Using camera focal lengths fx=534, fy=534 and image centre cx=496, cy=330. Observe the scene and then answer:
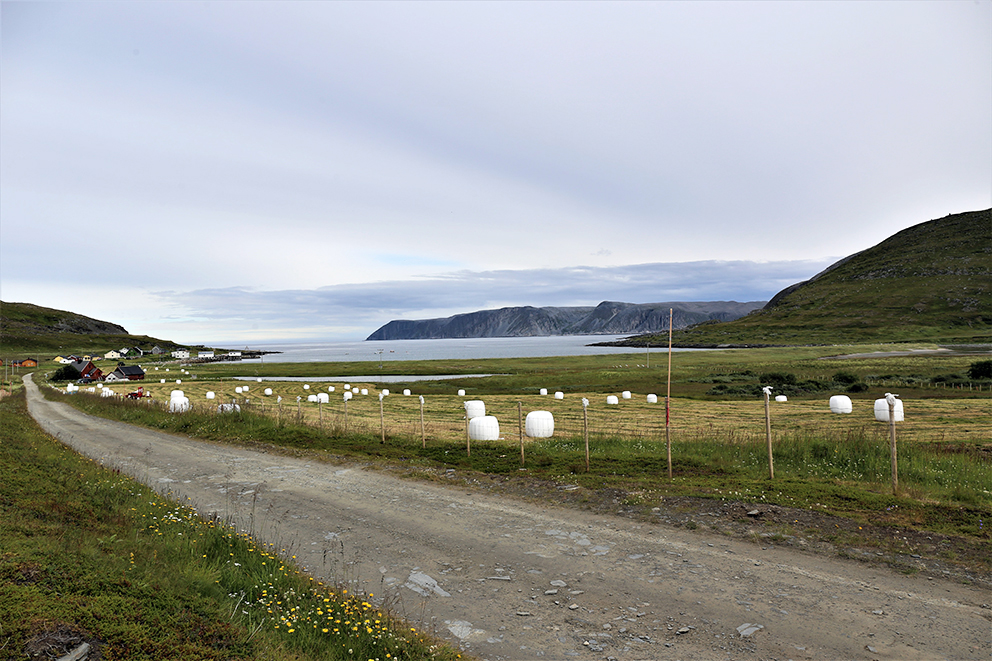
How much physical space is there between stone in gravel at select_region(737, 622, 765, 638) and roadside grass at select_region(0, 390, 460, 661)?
392 cm

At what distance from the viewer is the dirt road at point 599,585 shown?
7.11 m

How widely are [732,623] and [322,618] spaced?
5762mm

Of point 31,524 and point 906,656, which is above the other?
point 31,524

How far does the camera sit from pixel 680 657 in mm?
6777

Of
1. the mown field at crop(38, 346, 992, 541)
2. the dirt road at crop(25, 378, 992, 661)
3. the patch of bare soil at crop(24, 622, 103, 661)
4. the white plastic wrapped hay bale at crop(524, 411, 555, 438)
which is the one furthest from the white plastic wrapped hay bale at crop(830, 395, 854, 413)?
the patch of bare soil at crop(24, 622, 103, 661)

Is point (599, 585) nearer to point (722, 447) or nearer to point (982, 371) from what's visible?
point (722, 447)

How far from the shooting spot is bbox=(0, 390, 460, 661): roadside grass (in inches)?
211

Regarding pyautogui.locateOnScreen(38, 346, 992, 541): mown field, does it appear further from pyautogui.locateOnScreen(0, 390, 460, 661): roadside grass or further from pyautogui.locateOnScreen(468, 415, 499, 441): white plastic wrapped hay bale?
pyautogui.locateOnScreen(0, 390, 460, 661): roadside grass

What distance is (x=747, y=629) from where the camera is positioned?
7.43m

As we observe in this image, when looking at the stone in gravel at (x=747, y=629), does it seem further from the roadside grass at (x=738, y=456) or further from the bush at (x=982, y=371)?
the bush at (x=982, y=371)

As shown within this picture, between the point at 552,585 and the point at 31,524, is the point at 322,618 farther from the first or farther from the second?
the point at 31,524

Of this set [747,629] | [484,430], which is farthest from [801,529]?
[484,430]

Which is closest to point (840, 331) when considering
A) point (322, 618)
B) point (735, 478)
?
point (735, 478)

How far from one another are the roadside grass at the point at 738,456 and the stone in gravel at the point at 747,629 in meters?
5.96
